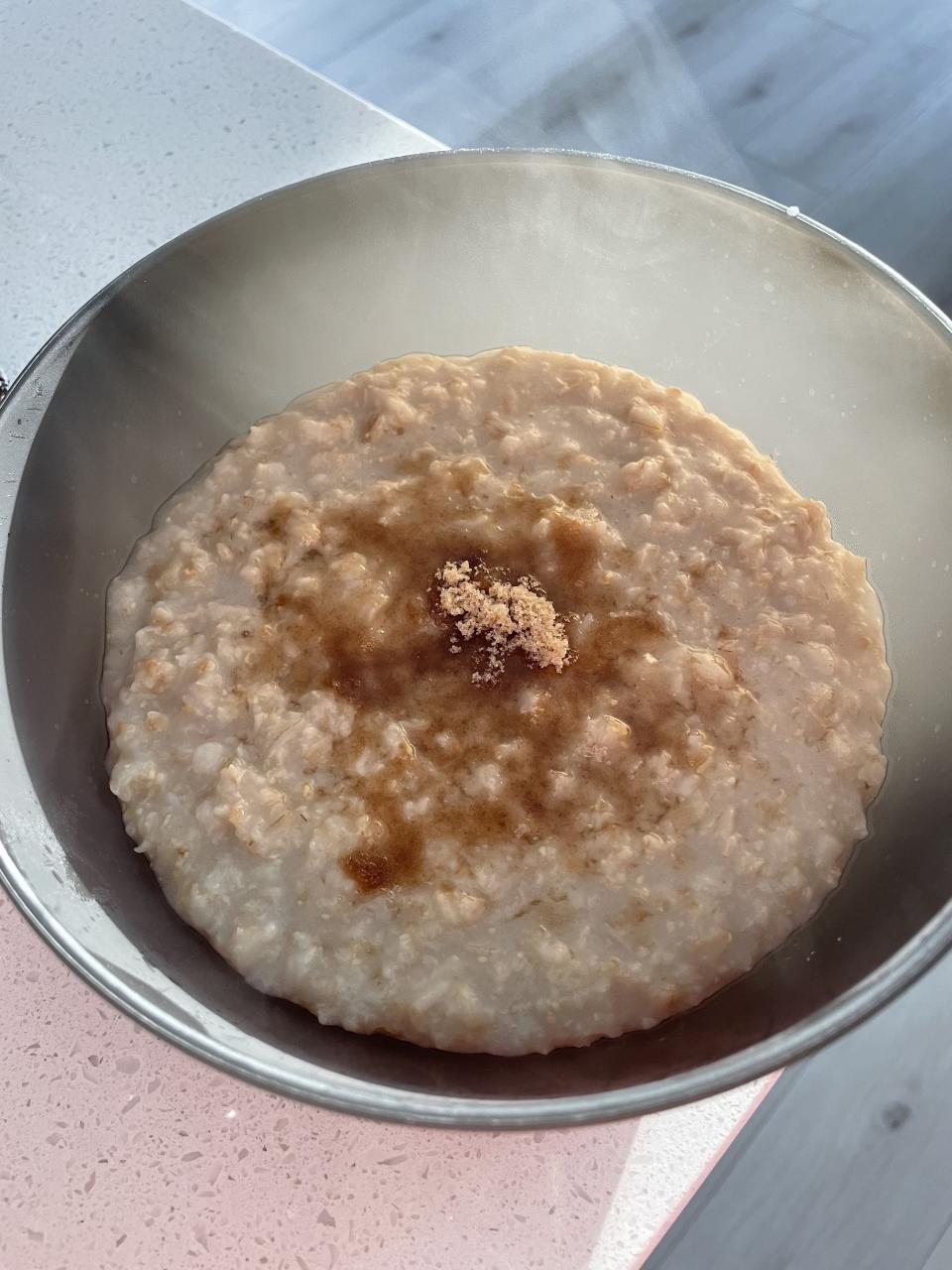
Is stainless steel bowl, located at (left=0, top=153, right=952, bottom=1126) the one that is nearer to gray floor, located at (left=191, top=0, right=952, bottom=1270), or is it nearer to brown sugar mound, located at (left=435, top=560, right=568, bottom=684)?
brown sugar mound, located at (left=435, top=560, right=568, bottom=684)

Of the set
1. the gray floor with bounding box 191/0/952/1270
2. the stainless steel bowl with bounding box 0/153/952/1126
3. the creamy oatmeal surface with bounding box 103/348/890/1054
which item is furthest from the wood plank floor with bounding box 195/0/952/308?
the creamy oatmeal surface with bounding box 103/348/890/1054

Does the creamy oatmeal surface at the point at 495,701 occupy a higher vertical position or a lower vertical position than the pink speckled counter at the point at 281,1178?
higher

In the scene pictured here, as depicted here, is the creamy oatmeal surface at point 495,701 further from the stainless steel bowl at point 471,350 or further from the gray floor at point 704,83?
the gray floor at point 704,83

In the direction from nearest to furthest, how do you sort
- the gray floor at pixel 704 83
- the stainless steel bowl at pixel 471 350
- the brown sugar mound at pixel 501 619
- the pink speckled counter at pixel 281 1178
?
the stainless steel bowl at pixel 471 350, the pink speckled counter at pixel 281 1178, the brown sugar mound at pixel 501 619, the gray floor at pixel 704 83

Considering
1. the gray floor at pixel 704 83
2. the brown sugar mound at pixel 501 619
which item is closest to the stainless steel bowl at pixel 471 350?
the brown sugar mound at pixel 501 619

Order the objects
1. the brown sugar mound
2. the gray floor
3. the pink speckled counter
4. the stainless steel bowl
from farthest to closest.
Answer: the gray floor → the brown sugar mound → the pink speckled counter → the stainless steel bowl
